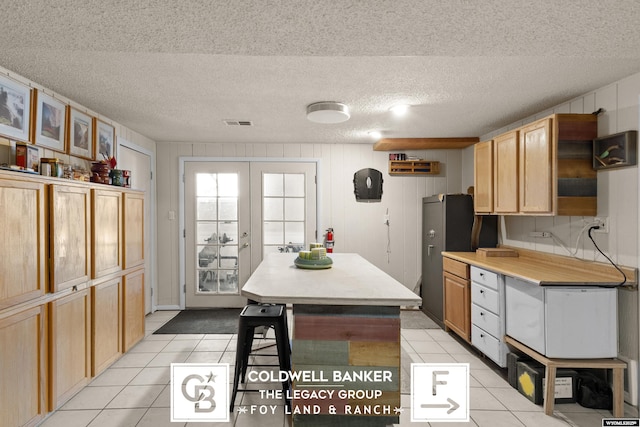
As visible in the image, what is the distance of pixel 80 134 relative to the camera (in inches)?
119

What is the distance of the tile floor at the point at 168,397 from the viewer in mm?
2150

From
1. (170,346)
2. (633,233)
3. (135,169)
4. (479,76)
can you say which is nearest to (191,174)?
(135,169)

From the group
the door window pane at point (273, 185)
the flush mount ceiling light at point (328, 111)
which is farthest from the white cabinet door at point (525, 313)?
the door window pane at point (273, 185)

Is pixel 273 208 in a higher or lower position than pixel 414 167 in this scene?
lower

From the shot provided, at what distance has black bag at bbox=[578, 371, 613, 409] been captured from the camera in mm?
2266

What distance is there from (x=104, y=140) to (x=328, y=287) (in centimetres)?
290

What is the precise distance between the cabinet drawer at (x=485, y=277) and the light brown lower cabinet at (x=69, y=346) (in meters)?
3.22

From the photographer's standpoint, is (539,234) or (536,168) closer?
(536,168)

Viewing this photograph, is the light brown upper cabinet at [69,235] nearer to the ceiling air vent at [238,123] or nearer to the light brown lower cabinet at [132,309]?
the light brown lower cabinet at [132,309]

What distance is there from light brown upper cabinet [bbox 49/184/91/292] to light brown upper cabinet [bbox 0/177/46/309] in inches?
2.9

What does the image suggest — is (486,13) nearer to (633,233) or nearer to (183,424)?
(633,233)

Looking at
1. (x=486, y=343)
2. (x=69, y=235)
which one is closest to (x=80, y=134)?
(x=69, y=235)

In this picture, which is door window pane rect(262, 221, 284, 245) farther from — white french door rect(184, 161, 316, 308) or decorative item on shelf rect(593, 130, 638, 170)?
decorative item on shelf rect(593, 130, 638, 170)

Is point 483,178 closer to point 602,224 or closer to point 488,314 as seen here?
point 602,224
